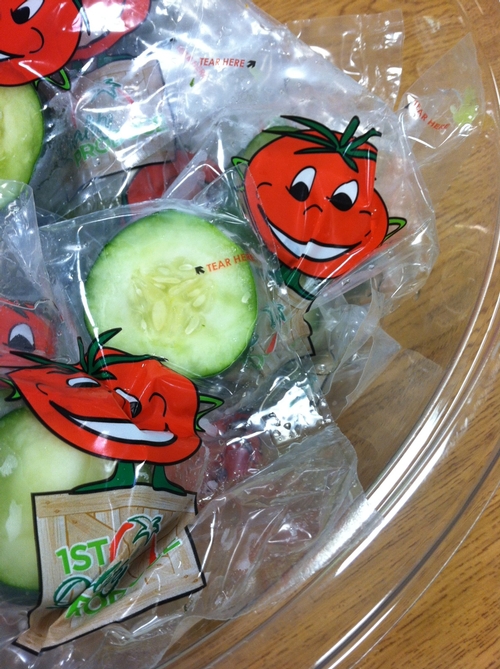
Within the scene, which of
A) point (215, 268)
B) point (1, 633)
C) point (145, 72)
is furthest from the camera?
point (145, 72)

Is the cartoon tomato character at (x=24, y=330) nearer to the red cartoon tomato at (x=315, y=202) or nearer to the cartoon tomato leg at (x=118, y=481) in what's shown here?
the cartoon tomato leg at (x=118, y=481)

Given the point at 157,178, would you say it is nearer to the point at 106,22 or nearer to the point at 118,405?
the point at 106,22

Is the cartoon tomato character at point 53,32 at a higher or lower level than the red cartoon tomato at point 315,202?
higher

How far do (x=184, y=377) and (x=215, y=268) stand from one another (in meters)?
0.11

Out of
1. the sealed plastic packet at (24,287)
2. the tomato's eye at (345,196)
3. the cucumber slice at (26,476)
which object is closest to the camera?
the cucumber slice at (26,476)

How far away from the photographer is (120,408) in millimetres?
488

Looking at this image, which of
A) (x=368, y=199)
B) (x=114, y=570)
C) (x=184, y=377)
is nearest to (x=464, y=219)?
(x=368, y=199)

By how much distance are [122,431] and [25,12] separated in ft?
1.53

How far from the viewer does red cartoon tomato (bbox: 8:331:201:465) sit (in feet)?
1.48

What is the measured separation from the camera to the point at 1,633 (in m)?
0.47

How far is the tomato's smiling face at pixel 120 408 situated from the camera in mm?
449

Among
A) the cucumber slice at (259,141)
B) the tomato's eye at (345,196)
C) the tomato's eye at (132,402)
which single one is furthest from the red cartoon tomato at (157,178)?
the tomato's eye at (132,402)

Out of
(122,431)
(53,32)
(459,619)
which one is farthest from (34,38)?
(459,619)

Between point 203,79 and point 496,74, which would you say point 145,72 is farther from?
point 496,74
